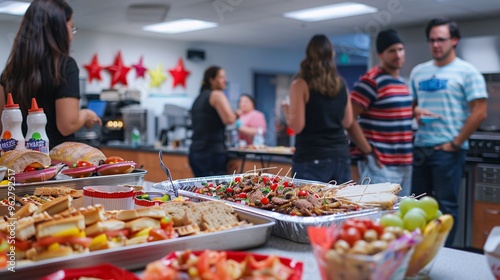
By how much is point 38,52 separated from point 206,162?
2.20m

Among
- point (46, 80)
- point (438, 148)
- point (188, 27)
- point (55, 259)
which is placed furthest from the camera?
point (188, 27)

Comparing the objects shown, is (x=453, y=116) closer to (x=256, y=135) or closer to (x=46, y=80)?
(x=46, y=80)

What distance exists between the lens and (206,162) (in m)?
4.09

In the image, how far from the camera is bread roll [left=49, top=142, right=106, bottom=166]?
6.26ft

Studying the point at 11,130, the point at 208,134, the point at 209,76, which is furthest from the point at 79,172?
the point at 209,76

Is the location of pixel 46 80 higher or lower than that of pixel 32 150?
higher

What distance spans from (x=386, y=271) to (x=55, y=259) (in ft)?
2.02

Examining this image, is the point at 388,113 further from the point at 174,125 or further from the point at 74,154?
the point at 174,125

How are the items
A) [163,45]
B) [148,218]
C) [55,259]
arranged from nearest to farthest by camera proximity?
1. [55,259]
2. [148,218]
3. [163,45]

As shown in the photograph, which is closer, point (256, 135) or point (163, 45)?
point (256, 135)


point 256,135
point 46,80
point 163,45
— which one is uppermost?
point 163,45

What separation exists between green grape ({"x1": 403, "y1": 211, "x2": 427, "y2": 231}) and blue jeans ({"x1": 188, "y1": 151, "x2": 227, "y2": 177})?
3.15 metres

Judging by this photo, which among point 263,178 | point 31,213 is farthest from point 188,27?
point 31,213

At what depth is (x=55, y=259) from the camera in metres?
0.95
